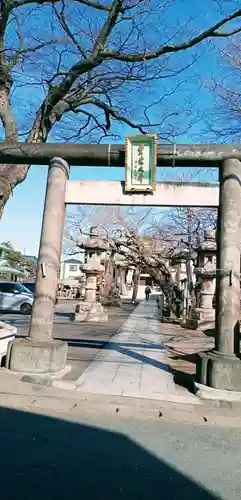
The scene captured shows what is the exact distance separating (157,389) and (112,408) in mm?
1202

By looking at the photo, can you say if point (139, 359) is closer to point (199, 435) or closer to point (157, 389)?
point (157, 389)

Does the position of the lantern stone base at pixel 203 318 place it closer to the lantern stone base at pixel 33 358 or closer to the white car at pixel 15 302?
the white car at pixel 15 302

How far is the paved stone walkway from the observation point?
19.2 feet

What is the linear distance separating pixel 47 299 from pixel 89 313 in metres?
11.4


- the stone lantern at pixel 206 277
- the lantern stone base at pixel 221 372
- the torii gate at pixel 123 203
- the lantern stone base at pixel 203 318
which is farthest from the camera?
the stone lantern at pixel 206 277

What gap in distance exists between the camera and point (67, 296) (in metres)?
43.5

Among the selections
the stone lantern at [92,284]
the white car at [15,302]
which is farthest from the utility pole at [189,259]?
the white car at [15,302]

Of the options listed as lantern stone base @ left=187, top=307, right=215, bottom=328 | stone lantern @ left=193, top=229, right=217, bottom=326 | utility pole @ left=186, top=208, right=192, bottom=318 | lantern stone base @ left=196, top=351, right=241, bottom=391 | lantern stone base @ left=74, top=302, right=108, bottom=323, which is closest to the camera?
lantern stone base @ left=196, top=351, right=241, bottom=391

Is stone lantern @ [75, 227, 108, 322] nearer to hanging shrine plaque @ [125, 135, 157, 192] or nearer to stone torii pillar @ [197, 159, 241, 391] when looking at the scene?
hanging shrine plaque @ [125, 135, 157, 192]

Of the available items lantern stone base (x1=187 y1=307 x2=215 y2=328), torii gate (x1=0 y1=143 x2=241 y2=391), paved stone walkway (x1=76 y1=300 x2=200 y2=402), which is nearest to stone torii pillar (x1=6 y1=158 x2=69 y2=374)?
torii gate (x1=0 y1=143 x2=241 y2=391)

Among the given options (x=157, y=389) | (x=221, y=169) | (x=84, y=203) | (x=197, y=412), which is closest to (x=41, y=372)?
(x=157, y=389)

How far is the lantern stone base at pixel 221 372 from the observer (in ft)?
18.6

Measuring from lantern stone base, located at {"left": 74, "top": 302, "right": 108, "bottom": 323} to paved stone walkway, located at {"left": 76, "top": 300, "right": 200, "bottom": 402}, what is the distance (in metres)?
6.78

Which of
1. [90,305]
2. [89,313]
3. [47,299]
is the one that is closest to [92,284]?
[90,305]
